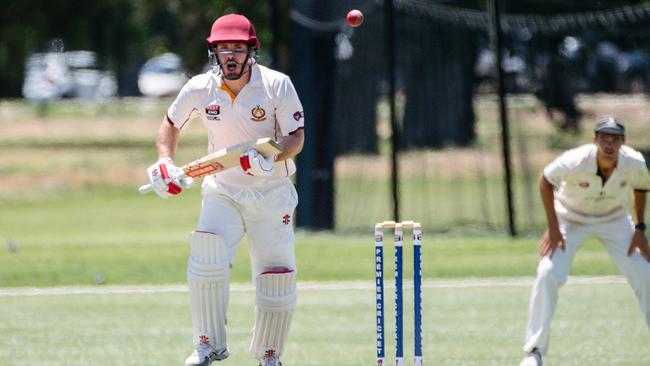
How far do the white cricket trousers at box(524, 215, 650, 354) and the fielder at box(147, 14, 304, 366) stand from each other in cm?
144

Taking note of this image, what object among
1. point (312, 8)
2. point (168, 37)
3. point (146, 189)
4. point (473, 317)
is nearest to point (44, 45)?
point (168, 37)

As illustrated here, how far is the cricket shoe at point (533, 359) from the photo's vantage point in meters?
7.30

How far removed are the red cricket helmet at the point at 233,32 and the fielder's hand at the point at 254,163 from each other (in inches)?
23.9

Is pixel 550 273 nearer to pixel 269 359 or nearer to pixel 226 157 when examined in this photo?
pixel 269 359

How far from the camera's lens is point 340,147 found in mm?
15273

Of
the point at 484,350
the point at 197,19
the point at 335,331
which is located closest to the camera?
the point at 484,350

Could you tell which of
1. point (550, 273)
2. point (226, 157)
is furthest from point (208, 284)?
point (550, 273)

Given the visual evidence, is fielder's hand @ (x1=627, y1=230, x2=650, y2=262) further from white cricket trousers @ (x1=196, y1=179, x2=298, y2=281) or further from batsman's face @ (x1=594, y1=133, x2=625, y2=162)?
white cricket trousers @ (x1=196, y1=179, x2=298, y2=281)

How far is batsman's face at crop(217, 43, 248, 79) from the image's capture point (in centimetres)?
668

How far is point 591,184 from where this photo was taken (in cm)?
771

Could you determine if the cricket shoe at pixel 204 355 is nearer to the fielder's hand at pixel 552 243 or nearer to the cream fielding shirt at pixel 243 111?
the cream fielding shirt at pixel 243 111

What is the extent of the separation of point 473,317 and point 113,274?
4.16m

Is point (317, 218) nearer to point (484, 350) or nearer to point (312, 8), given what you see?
point (312, 8)

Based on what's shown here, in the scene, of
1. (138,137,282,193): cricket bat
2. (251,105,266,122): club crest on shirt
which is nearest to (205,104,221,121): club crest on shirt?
(251,105,266,122): club crest on shirt
